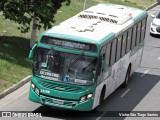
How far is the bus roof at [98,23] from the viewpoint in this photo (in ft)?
66.2

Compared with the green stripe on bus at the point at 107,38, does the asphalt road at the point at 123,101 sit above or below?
below

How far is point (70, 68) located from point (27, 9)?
745 cm

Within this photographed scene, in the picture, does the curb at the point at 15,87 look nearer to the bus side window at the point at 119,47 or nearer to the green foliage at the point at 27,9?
the green foliage at the point at 27,9

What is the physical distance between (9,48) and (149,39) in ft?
40.1

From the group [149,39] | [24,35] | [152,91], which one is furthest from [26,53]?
[149,39]

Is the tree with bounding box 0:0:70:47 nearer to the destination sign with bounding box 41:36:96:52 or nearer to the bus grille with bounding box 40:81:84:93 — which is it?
the destination sign with bounding box 41:36:96:52

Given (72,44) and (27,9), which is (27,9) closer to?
(27,9)

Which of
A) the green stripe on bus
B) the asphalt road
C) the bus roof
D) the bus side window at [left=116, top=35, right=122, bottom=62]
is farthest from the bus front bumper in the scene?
the bus side window at [left=116, top=35, right=122, bottom=62]

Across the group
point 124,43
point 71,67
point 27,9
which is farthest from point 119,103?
point 27,9

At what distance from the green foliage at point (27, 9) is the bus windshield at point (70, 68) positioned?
21.4ft

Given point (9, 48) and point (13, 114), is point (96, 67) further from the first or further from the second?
point (9, 48)

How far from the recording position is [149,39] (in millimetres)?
36594

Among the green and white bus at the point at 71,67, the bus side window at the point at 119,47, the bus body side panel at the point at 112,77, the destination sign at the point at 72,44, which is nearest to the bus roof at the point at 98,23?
the green and white bus at the point at 71,67

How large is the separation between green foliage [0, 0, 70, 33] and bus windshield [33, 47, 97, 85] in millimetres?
6514
